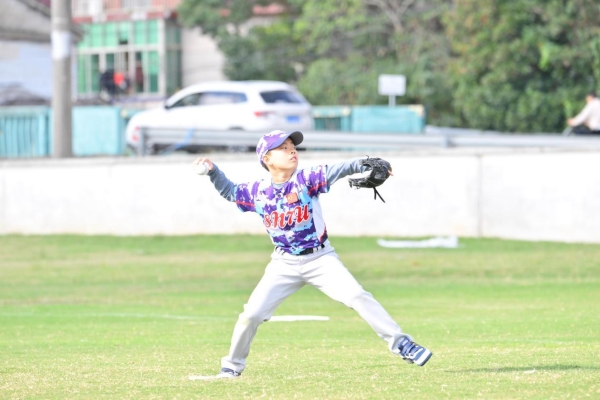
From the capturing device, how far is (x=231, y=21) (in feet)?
175

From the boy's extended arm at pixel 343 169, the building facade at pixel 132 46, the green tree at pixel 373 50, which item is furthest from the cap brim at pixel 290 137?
the building facade at pixel 132 46

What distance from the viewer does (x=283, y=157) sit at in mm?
8336

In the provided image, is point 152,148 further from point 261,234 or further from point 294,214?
point 294,214

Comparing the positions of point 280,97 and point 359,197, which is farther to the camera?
point 280,97

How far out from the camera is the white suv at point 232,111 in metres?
29.0

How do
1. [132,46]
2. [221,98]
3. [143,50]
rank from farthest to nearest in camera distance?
1. [132,46]
2. [143,50]
3. [221,98]

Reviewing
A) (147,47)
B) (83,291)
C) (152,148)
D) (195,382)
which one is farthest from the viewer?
(147,47)

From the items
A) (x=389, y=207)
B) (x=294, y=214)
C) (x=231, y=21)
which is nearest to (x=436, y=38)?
(x=231, y=21)

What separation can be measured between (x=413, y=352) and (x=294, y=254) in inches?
40.8

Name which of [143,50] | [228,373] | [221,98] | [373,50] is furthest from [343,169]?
[143,50]

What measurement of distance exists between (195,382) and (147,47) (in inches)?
2103

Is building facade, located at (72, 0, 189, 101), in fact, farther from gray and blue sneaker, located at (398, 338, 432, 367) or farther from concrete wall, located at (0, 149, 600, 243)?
gray and blue sneaker, located at (398, 338, 432, 367)

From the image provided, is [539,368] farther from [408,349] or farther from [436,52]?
[436,52]

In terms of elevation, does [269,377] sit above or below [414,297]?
above
